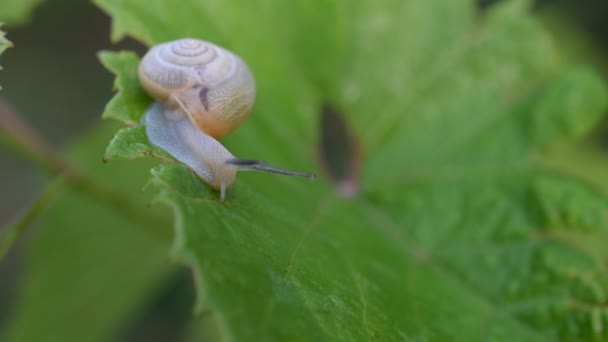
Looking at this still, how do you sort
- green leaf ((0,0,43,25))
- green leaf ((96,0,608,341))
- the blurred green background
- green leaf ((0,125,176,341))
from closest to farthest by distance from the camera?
green leaf ((96,0,608,341)) < green leaf ((0,0,43,25)) < green leaf ((0,125,176,341)) < the blurred green background

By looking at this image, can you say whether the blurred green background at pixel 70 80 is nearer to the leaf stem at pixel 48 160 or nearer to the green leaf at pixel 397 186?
the leaf stem at pixel 48 160

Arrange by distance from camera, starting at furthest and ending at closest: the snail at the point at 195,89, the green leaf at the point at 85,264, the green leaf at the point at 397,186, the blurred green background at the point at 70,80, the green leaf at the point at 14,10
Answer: the blurred green background at the point at 70,80 < the green leaf at the point at 85,264 < the green leaf at the point at 14,10 < the snail at the point at 195,89 < the green leaf at the point at 397,186

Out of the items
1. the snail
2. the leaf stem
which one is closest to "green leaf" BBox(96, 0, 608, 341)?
the snail

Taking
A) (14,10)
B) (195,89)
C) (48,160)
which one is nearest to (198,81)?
(195,89)

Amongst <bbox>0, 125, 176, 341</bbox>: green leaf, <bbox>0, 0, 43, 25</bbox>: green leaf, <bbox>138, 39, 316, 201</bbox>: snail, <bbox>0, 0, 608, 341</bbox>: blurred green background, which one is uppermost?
<bbox>138, 39, 316, 201</bbox>: snail

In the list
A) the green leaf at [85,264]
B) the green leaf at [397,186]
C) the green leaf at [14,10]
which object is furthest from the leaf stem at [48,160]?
the green leaf at [397,186]

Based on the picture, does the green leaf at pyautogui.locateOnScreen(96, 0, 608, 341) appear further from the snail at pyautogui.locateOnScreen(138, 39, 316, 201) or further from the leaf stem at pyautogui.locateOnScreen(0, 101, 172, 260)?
the leaf stem at pyautogui.locateOnScreen(0, 101, 172, 260)

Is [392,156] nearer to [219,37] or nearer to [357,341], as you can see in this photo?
[219,37]
